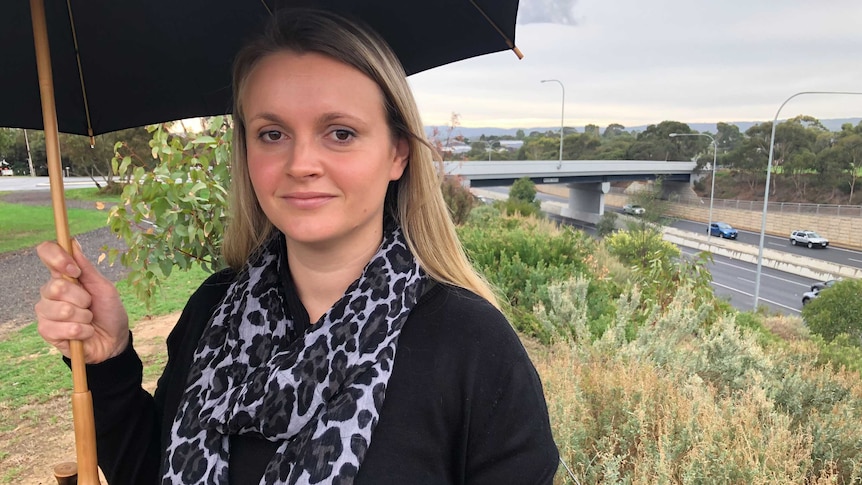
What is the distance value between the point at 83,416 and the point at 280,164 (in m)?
0.66

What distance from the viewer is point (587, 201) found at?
4669cm

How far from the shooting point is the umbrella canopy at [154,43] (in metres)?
1.22

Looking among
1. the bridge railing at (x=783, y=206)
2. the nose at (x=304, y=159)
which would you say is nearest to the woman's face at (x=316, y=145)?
the nose at (x=304, y=159)

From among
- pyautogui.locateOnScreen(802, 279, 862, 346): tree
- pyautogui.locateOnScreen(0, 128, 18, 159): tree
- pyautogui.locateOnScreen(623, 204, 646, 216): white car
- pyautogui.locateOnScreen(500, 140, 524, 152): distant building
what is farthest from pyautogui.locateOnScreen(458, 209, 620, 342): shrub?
pyautogui.locateOnScreen(500, 140, 524, 152): distant building

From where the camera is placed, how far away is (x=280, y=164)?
1074 mm

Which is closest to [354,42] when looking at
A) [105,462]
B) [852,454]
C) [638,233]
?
[105,462]

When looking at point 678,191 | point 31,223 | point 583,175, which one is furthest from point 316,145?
point 678,191

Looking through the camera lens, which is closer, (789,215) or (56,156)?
(56,156)

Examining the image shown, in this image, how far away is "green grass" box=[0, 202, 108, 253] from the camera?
13031 millimetres

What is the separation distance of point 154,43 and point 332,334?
3.00 feet

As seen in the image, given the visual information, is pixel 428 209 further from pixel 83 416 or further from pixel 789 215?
pixel 789 215

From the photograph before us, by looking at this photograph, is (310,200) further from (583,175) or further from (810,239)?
(810,239)

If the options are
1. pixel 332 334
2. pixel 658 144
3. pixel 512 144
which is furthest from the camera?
pixel 512 144

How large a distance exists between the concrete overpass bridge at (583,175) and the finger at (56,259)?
25.7m
